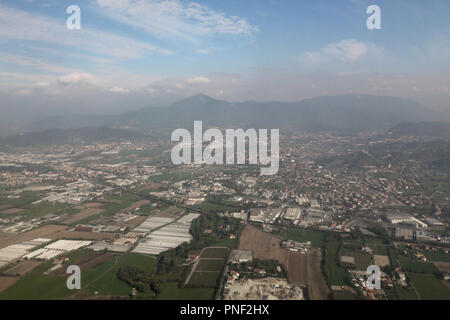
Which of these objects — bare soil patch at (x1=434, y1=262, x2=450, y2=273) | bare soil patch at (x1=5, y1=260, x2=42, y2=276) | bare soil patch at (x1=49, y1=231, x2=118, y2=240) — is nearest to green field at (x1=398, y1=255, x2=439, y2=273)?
bare soil patch at (x1=434, y1=262, x2=450, y2=273)

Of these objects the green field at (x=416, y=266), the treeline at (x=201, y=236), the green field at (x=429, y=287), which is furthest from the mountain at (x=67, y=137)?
the green field at (x=429, y=287)

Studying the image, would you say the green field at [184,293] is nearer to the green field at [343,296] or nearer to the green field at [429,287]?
the green field at [343,296]

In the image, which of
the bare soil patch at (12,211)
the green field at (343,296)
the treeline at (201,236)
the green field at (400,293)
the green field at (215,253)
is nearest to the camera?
the green field at (343,296)

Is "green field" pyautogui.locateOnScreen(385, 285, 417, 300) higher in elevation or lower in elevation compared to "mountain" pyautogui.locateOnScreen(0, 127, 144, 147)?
lower

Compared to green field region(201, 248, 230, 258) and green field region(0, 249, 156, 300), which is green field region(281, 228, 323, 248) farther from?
green field region(0, 249, 156, 300)

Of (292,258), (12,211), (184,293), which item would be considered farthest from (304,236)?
(12,211)
